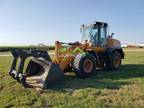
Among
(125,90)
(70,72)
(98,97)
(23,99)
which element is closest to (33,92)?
(23,99)

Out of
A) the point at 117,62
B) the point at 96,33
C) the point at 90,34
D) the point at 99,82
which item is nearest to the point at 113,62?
the point at 117,62

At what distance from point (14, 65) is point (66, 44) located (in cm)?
236

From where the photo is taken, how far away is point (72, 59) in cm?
1114

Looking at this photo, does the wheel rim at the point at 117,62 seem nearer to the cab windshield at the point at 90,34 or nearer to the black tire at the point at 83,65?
the cab windshield at the point at 90,34

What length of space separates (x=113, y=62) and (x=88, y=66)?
2487 mm

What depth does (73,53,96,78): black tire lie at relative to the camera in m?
10.8

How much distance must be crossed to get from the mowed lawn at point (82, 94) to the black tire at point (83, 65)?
36 centimetres

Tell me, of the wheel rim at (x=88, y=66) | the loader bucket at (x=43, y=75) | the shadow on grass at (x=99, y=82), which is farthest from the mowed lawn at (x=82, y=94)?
the wheel rim at (x=88, y=66)

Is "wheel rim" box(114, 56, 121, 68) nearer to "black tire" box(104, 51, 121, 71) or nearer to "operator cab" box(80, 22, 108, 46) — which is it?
"black tire" box(104, 51, 121, 71)

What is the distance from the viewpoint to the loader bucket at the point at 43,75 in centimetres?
929

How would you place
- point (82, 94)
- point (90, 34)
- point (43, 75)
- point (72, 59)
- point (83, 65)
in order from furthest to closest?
1. point (90, 34)
2. point (72, 59)
3. point (83, 65)
4. point (43, 75)
5. point (82, 94)

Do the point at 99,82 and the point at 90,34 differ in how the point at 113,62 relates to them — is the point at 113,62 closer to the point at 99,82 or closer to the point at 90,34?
the point at 90,34

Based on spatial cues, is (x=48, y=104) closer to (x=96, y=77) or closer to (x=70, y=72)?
(x=96, y=77)

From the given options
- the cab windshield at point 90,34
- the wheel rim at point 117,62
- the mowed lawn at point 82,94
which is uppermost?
the cab windshield at point 90,34
